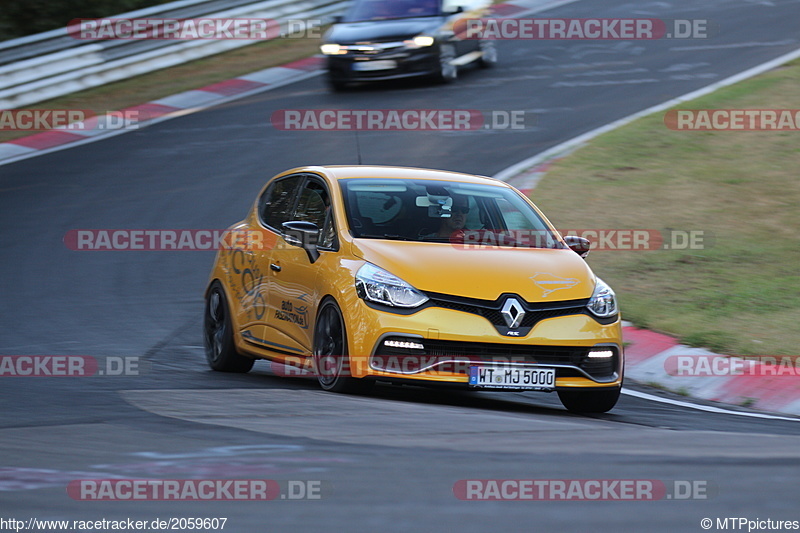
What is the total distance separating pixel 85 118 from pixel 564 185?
8.74 metres

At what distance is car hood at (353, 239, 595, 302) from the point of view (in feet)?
25.1

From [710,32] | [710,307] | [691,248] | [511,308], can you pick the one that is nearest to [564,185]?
[691,248]

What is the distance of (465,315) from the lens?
757 cm

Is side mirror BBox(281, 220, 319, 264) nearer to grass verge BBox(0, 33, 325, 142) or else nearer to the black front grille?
the black front grille

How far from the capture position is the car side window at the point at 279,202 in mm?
9258

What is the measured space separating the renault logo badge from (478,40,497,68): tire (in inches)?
629

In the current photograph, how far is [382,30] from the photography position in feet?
69.5

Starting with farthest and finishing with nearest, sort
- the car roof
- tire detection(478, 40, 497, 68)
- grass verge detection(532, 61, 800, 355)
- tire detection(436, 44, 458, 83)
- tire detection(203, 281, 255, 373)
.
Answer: tire detection(478, 40, 497, 68)
tire detection(436, 44, 458, 83)
grass verge detection(532, 61, 800, 355)
tire detection(203, 281, 255, 373)
the car roof

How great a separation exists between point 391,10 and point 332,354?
49.3ft

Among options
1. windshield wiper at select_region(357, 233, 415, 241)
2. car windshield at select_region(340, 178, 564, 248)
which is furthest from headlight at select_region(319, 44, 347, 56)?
windshield wiper at select_region(357, 233, 415, 241)

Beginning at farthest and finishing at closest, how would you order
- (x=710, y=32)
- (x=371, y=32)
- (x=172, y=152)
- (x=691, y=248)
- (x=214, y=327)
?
(x=710, y=32) → (x=371, y=32) → (x=172, y=152) → (x=691, y=248) → (x=214, y=327)

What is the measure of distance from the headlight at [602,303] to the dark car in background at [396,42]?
44.3ft

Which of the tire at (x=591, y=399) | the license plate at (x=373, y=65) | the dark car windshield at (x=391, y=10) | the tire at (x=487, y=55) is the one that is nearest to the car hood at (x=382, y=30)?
the dark car windshield at (x=391, y=10)

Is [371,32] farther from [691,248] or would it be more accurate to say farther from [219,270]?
[219,270]
